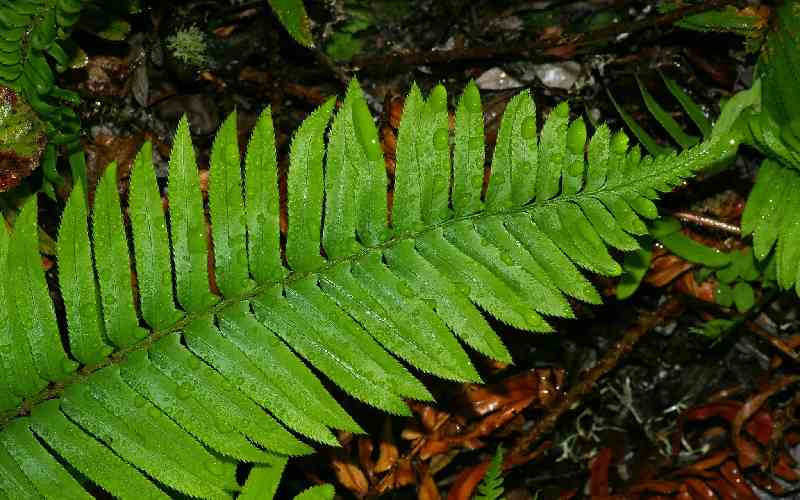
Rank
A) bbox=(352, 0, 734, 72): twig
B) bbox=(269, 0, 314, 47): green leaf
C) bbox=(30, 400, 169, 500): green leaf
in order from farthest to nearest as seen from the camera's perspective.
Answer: bbox=(352, 0, 734, 72): twig → bbox=(269, 0, 314, 47): green leaf → bbox=(30, 400, 169, 500): green leaf

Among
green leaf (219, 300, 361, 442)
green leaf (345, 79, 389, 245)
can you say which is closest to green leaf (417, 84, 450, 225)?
green leaf (345, 79, 389, 245)

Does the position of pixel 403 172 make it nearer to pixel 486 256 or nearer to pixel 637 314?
pixel 486 256

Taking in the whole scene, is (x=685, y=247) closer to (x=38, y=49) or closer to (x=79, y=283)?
(x=79, y=283)

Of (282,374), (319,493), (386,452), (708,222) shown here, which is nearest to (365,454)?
(386,452)

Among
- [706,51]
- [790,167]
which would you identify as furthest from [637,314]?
[706,51]

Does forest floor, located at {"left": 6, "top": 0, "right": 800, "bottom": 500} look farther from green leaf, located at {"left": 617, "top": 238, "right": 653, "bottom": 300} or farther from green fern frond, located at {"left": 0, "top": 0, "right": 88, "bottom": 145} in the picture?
green fern frond, located at {"left": 0, "top": 0, "right": 88, "bottom": 145}

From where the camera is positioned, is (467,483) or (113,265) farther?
(467,483)
